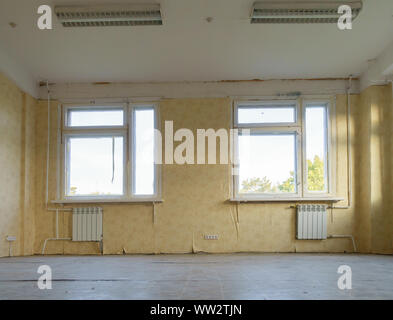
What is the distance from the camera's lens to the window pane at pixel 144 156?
6793 mm

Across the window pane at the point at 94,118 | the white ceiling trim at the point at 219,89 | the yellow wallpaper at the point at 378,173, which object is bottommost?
the yellow wallpaper at the point at 378,173

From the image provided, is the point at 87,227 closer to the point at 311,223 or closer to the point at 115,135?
the point at 115,135

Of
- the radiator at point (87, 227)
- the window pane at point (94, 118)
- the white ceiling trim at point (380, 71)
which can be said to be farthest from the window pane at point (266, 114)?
the radiator at point (87, 227)

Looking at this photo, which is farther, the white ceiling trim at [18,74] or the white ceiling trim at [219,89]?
the white ceiling trim at [219,89]

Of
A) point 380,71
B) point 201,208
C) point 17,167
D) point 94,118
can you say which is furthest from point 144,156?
point 380,71

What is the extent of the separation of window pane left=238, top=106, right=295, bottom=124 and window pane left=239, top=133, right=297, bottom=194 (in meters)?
0.27

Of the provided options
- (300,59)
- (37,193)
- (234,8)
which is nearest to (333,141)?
(300,59)

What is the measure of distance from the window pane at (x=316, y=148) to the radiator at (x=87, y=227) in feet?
12.1

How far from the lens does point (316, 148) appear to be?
6781mm

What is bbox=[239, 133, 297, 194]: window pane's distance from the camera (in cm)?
676

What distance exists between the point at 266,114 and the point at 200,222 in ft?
7.32

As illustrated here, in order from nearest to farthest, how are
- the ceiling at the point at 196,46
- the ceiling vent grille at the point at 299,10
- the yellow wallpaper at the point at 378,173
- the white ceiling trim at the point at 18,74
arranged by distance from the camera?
the ceiling vent grille at the point at 299,10, the ceiling at the point at 196,46, the white ceiling trim at the point at 18,74, the yellow wallpaper at the point at 378,173

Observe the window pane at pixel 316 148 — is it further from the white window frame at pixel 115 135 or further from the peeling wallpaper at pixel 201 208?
the white window frame at pixel 115 135
